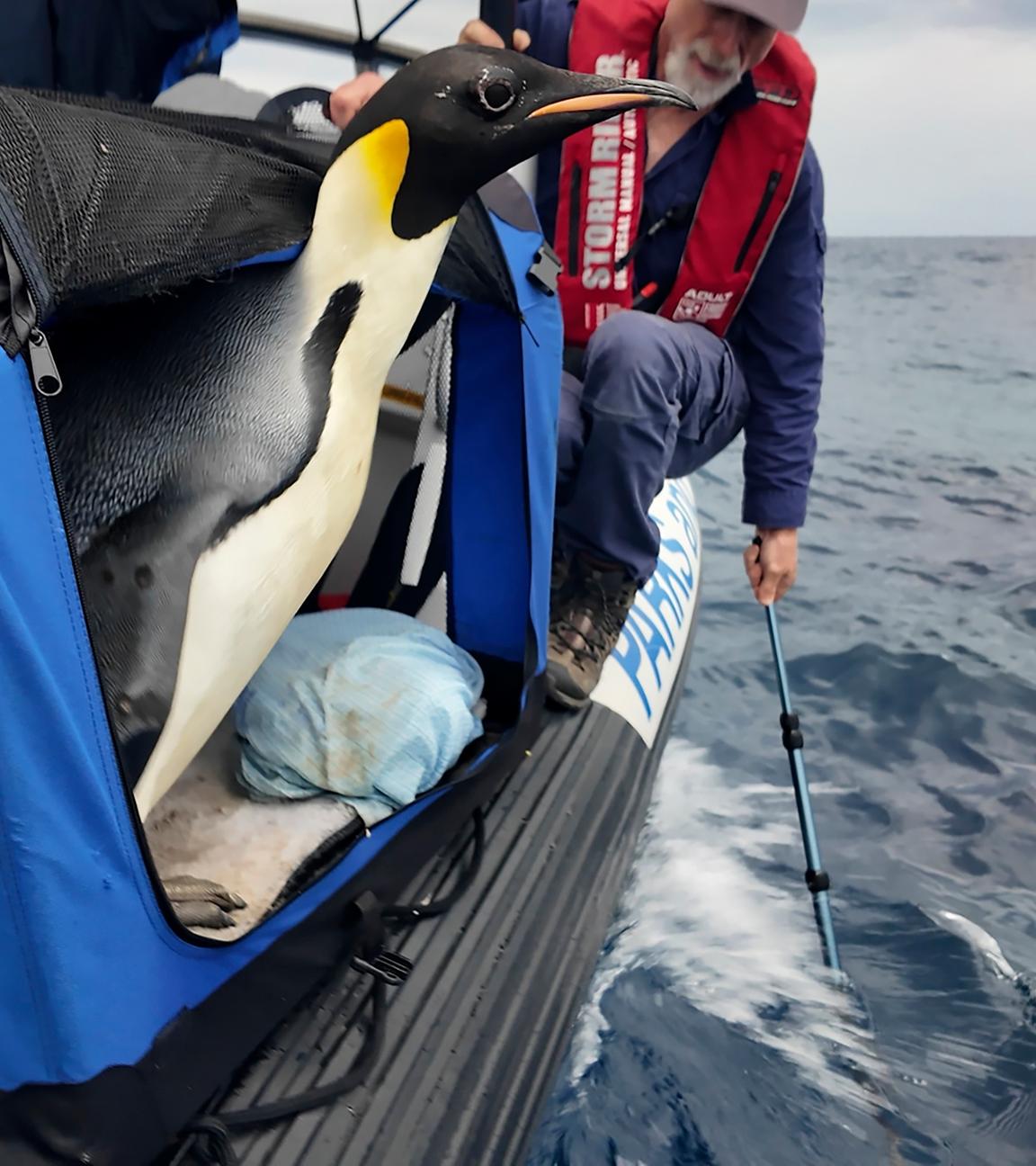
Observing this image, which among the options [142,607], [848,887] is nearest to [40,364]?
[142,607]

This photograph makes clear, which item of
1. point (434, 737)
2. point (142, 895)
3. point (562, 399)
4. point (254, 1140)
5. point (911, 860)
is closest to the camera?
point (142, 895)

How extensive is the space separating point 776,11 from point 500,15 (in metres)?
0.40

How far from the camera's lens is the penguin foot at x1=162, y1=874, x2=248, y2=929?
30.5 inches

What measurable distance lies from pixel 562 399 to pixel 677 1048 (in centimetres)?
91

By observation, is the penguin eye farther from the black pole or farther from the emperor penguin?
the black pole

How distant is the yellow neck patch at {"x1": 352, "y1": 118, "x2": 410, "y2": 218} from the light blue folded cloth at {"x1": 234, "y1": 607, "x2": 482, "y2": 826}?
0.46 metres

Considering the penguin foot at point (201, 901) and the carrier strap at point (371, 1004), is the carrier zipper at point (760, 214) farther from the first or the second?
the penguin foot at point (201, 901)

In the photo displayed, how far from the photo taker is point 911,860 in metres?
1.92

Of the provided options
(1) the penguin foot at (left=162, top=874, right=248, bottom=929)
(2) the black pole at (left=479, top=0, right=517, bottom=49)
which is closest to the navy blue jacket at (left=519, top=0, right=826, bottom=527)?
(2) the black pole at (left=479, top=0, right=517, bottom=49)

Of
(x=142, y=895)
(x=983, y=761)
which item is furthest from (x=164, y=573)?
(x=983, y=761)

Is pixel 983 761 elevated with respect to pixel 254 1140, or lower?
lower

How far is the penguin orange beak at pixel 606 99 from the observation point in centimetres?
81

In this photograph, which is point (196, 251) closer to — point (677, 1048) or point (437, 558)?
point (437, 558)

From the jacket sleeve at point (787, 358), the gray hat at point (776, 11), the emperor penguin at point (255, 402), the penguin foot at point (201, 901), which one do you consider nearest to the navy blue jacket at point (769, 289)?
the jacket sleeve at point (787, 358)
